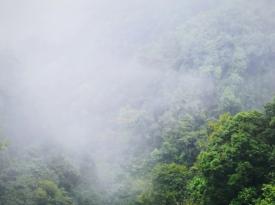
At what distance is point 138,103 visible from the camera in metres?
75.4

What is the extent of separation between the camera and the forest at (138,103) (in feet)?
80.2

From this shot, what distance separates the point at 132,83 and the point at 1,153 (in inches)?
1385

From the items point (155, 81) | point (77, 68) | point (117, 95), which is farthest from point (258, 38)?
point (77, 68)

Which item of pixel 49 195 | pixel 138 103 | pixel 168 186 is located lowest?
pixel 168 186

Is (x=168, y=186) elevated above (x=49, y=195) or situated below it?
below

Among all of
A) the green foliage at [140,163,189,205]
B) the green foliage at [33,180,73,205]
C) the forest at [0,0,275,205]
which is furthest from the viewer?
the green foliage at [33,180,73,205]

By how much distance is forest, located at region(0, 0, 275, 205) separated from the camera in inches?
963

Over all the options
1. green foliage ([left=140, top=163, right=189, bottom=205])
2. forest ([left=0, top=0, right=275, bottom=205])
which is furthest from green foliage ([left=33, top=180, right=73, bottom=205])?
green foliage ([left=140, top=163, right=189, bottom=205])

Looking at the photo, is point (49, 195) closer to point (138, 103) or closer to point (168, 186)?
point (168, 186)

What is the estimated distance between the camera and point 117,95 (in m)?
78.3

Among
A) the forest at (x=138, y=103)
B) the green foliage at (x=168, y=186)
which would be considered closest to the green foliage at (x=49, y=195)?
the forest at (x=138, y=103)

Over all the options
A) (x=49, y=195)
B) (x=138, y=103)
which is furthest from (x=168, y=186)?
(x=138, y=103)

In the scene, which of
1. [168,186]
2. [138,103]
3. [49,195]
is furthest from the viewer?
[138,103]

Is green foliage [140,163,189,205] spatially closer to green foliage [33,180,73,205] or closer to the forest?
the forest
